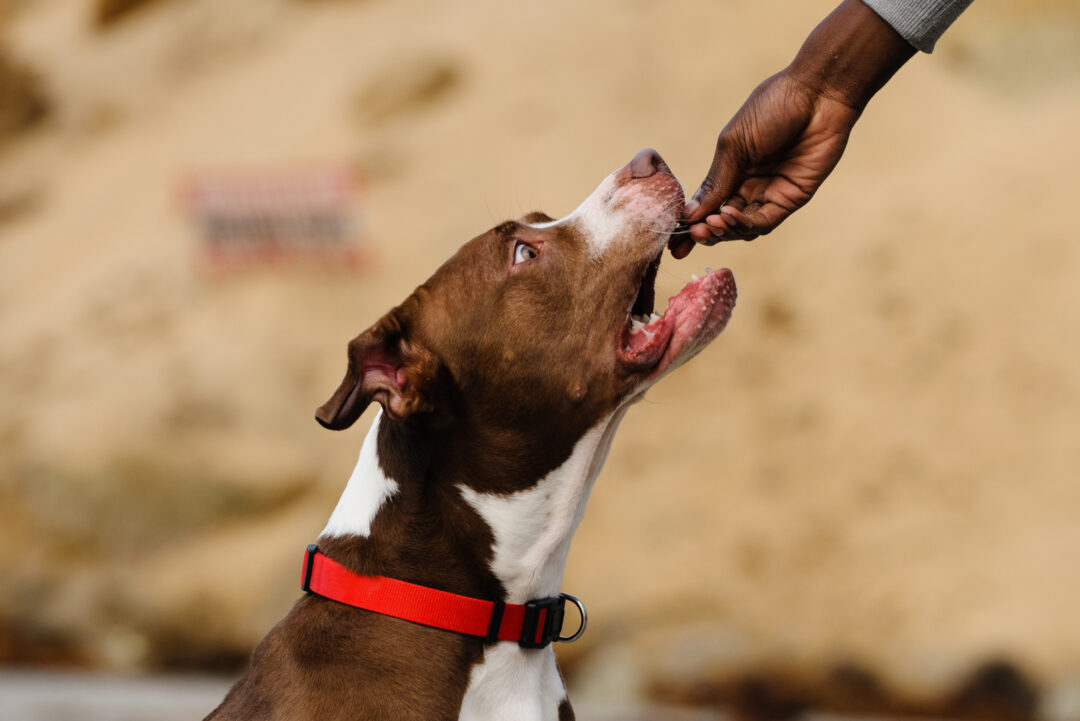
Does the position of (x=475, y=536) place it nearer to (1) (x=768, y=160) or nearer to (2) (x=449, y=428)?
(2) (x=449, y=428)

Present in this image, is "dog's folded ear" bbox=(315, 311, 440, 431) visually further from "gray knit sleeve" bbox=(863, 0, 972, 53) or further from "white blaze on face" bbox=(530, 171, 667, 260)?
"gray knit sleeve" bbox=(863, 0, 972, 53)

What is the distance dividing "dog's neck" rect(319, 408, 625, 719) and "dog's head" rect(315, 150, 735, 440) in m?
0.14

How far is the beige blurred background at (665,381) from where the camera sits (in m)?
6.84

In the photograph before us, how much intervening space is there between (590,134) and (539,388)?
16.0 feet

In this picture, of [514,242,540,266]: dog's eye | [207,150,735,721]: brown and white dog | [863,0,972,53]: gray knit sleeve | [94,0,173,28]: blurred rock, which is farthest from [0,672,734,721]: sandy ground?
[94,0,173,28]: blurred rock

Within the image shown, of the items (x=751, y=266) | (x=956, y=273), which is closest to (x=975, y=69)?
(x=956, y=273)

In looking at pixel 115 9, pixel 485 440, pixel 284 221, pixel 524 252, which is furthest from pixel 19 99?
pixel 485 440

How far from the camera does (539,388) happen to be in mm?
3303

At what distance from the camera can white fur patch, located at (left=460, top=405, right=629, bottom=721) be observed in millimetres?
3113

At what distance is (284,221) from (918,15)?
18.8 feet

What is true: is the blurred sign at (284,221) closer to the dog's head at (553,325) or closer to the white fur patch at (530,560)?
the dog's head at (553,325)

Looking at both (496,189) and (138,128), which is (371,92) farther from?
(138,128)

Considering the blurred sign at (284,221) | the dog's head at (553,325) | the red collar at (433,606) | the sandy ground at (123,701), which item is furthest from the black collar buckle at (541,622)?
the blurred sign at (284,221)

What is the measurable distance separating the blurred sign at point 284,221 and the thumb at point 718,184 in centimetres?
495
